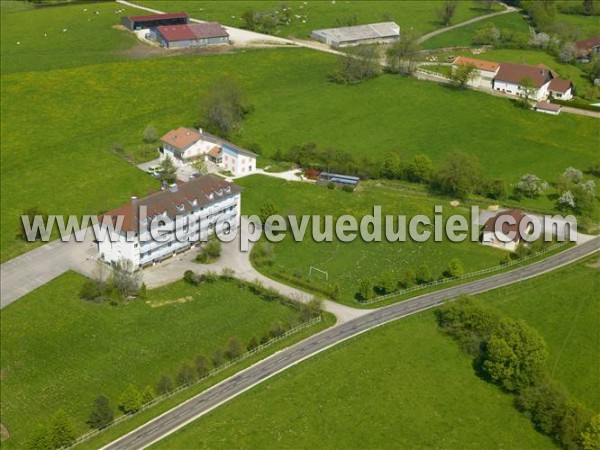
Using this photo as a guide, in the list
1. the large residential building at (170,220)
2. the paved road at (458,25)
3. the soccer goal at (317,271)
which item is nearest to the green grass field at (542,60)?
the paved road at (458,25)

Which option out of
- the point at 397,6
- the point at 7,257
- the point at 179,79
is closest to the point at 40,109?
the point at 179,79

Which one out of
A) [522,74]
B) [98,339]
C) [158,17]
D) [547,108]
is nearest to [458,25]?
[522,74]

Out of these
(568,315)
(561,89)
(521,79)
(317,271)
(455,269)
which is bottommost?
(317,271)

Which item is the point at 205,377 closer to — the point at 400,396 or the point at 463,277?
the point at 400,396

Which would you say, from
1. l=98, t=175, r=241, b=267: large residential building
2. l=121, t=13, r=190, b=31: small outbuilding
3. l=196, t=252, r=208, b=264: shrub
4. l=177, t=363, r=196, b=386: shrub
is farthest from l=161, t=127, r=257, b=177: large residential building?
l=121, t=13, r=190, b=31: small outbuilding

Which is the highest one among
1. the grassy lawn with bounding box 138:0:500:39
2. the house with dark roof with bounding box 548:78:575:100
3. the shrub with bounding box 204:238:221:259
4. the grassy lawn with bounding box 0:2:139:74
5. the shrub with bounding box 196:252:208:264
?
the grassy lawn with bounding box 138:0:500:39

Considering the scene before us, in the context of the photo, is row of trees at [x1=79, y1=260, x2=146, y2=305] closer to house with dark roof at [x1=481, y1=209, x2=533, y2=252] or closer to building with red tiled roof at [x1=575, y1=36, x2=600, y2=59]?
house with dark roof at [x1=481, y1=209, x2=533, y2=252]
